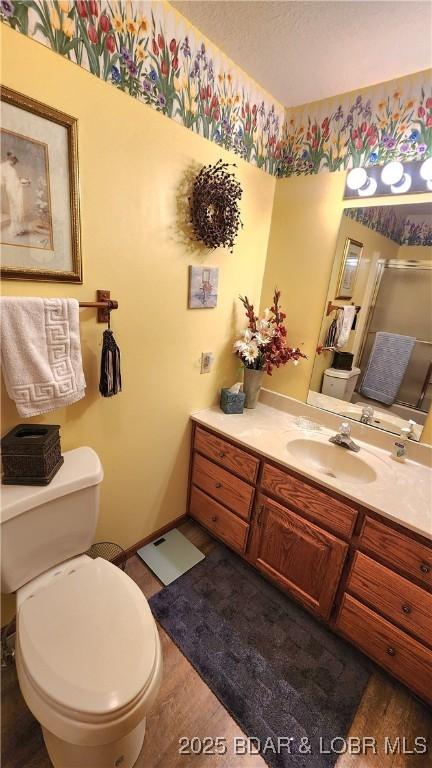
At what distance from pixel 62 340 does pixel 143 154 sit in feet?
2.56

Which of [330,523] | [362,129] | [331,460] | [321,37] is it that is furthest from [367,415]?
[321,37]

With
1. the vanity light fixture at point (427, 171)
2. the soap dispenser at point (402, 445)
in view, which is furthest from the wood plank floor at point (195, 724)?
the vanity light fixture at point (427, 171)

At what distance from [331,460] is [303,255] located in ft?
3.63

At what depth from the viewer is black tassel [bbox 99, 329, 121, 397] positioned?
3.94 feet

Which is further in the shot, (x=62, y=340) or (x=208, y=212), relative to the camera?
(x=208, y=212)

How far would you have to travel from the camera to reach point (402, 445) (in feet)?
4.83

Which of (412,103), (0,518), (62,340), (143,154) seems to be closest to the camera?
(0,518)

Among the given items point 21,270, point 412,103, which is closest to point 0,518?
point 21,270

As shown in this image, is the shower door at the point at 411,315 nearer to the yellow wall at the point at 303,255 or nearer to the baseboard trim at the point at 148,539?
the yellow wall at the point at 303,255

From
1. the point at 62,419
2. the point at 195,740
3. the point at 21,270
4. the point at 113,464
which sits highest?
the point at 21,270

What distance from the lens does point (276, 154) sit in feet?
5.57

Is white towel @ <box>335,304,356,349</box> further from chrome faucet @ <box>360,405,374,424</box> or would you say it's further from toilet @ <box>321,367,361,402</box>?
chrome faucet @ <box>360,405,374,424</box>

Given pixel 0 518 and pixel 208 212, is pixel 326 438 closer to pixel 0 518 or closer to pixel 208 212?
pixel 208 212

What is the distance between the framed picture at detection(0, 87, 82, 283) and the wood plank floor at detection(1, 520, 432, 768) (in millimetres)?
1486
